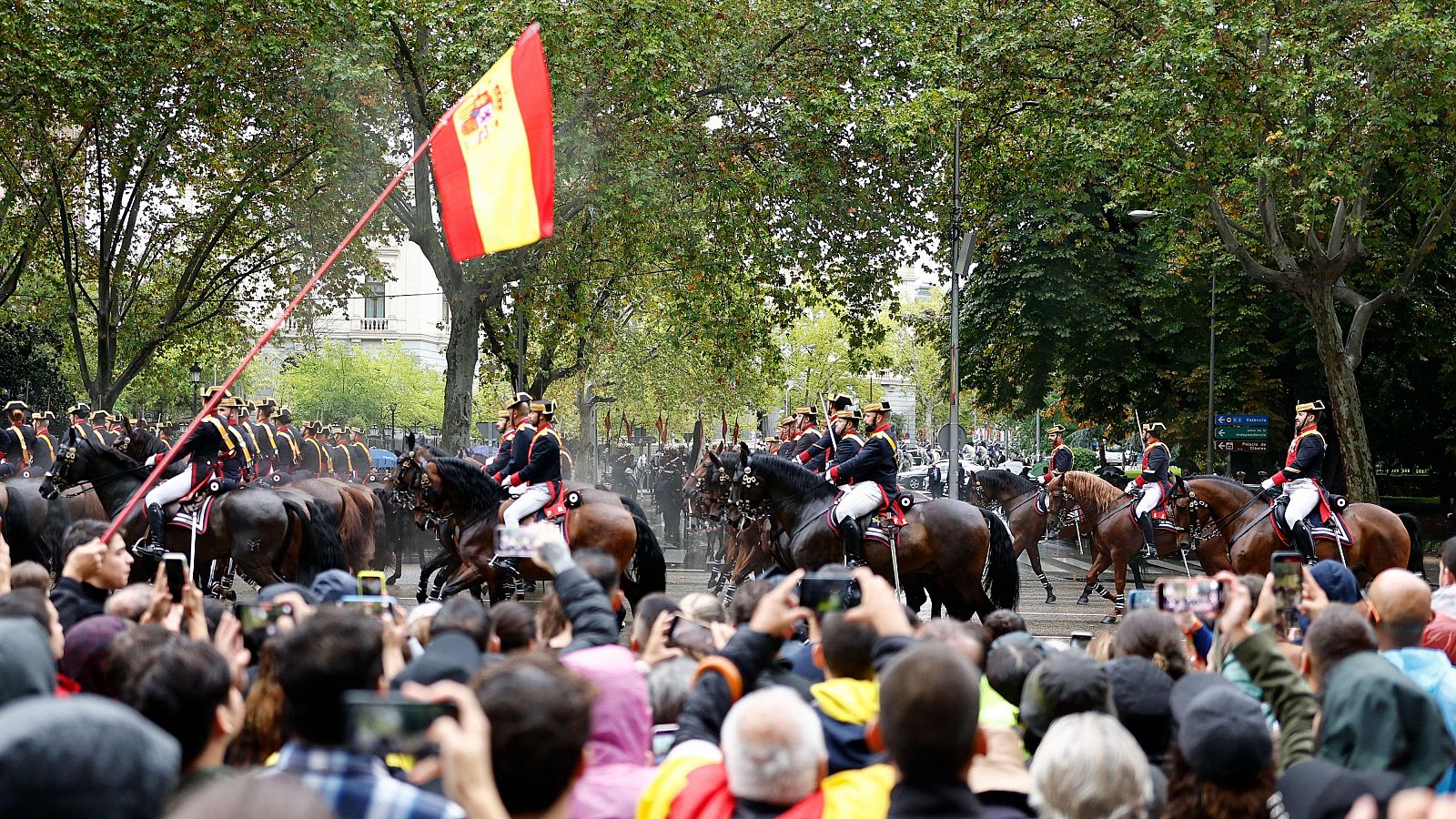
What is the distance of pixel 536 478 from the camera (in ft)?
45.5

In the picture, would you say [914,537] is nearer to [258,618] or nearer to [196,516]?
[196,516]

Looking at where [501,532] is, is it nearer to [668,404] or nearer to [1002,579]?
[1002,579]

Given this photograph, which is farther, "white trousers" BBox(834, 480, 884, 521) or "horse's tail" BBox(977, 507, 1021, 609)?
"horse's tail" BBox(977, 507, 1021, 609)

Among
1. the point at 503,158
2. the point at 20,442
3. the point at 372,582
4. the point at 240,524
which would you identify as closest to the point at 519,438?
the point at 240,524

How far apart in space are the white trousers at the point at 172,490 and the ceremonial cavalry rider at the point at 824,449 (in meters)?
7.47

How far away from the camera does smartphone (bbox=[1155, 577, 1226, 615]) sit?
15.4 ft

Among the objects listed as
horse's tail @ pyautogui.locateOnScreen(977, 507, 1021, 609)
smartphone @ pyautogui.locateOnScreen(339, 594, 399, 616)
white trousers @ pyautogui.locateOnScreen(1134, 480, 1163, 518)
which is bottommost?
horse's tail @ pyautogui.locateOnScreen(977, 507, 1021, 609)

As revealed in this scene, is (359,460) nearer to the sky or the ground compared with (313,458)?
nearer to the ground

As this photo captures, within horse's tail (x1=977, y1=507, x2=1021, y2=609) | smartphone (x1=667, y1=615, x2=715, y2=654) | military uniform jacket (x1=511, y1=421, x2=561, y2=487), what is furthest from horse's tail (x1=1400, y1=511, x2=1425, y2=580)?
smartphone (x1=667, y1=615, x2=715, y2=654)

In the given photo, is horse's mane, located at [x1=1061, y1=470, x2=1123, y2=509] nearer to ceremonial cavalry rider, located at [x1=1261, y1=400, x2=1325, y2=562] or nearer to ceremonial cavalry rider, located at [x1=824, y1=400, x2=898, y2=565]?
ceremonial cavalry rider, located at [x1=1261, y1=400, x2=1325, y2=562]

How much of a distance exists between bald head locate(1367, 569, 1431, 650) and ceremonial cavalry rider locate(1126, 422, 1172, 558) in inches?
532

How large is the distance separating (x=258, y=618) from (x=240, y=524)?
1056 centimetres

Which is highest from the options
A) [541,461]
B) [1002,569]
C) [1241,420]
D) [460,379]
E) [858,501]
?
[460,379]

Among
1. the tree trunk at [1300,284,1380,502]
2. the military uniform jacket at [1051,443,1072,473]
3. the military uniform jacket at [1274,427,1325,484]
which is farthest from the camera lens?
the tree trunk at [1300,284,1380,502]
